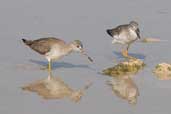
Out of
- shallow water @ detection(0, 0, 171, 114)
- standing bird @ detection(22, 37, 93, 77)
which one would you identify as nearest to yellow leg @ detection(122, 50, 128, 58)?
shallow water @ detection(0, 0, 171, 114)

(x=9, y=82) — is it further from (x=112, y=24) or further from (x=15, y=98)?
(x=112, y=24)

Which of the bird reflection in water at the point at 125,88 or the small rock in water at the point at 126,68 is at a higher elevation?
the small rock in water at the point at 126,68

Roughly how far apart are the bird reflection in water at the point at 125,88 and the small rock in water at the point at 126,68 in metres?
0.22

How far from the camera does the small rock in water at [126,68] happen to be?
11.8 metres

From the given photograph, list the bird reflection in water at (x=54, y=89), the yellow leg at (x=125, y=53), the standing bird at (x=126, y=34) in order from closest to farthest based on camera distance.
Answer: the bird reflection in water at (x=54, y=89)
the yellow leg at (x=125, y=53)
the standing bird at (x=126, y=34)

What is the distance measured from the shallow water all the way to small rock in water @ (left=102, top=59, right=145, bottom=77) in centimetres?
20

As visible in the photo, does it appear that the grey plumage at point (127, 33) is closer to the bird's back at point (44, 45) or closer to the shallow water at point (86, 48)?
the shallow water at point (86, 48)

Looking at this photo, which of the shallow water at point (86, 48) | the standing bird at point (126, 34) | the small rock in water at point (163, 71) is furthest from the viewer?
the standing bird at point (126, 34)

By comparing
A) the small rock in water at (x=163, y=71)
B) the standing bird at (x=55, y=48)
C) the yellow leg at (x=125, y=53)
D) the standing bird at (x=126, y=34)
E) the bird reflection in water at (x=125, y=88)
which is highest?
the standing bird at (x=126, y=34)

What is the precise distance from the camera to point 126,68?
12.1 metres

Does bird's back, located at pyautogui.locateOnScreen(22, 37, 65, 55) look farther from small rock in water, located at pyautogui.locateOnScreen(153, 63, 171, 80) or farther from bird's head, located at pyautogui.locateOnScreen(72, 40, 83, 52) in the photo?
small rock in water, located at pyautogui.locateOnScreen(153, 63, 171, 80)

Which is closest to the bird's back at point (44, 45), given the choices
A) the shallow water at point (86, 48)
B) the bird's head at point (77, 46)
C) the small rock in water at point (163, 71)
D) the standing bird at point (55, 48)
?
the standing bird at point (55, 48)

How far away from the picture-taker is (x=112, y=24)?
51.1ft

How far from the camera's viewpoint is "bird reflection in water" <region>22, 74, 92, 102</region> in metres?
10.4
